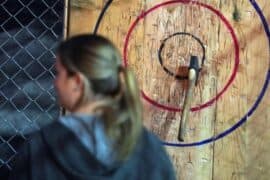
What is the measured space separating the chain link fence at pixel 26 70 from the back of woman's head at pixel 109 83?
1176 mm

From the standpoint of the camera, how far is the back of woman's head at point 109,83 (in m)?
1.34

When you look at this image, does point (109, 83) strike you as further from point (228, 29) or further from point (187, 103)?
point (228, 29)

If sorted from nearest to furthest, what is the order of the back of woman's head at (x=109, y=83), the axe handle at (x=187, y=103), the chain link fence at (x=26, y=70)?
the back of woman's head at (x=109, y=83)
the axe handle at (x=187, y=103)
the chain link fence at (x=26, y=70)

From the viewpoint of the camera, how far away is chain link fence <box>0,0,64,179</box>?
2.53m

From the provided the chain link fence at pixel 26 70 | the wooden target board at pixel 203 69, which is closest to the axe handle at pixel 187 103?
the wooden target board at pixel 203 69

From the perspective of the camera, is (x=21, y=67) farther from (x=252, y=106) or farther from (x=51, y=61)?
(x=252, y=106)

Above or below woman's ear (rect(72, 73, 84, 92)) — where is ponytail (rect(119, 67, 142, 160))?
below

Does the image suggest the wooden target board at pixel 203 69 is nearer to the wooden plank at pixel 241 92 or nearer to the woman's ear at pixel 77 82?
the wooden plank at pixel 241 92

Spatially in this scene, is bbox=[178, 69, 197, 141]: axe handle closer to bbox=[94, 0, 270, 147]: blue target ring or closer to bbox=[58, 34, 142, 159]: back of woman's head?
bbox=[94, 0, 270, 147]: blue target ring

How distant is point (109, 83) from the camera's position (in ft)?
4.42

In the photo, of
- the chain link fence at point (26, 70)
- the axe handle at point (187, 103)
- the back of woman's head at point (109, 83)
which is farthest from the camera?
the chain link fence at point (26, 70)

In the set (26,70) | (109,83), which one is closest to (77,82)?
(109,83)

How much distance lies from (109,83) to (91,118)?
10cm

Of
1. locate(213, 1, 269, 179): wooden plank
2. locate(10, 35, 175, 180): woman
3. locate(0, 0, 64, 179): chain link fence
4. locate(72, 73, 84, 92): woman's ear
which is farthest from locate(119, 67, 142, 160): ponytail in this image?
locate(0, 0, 64, 179): chain link fence
